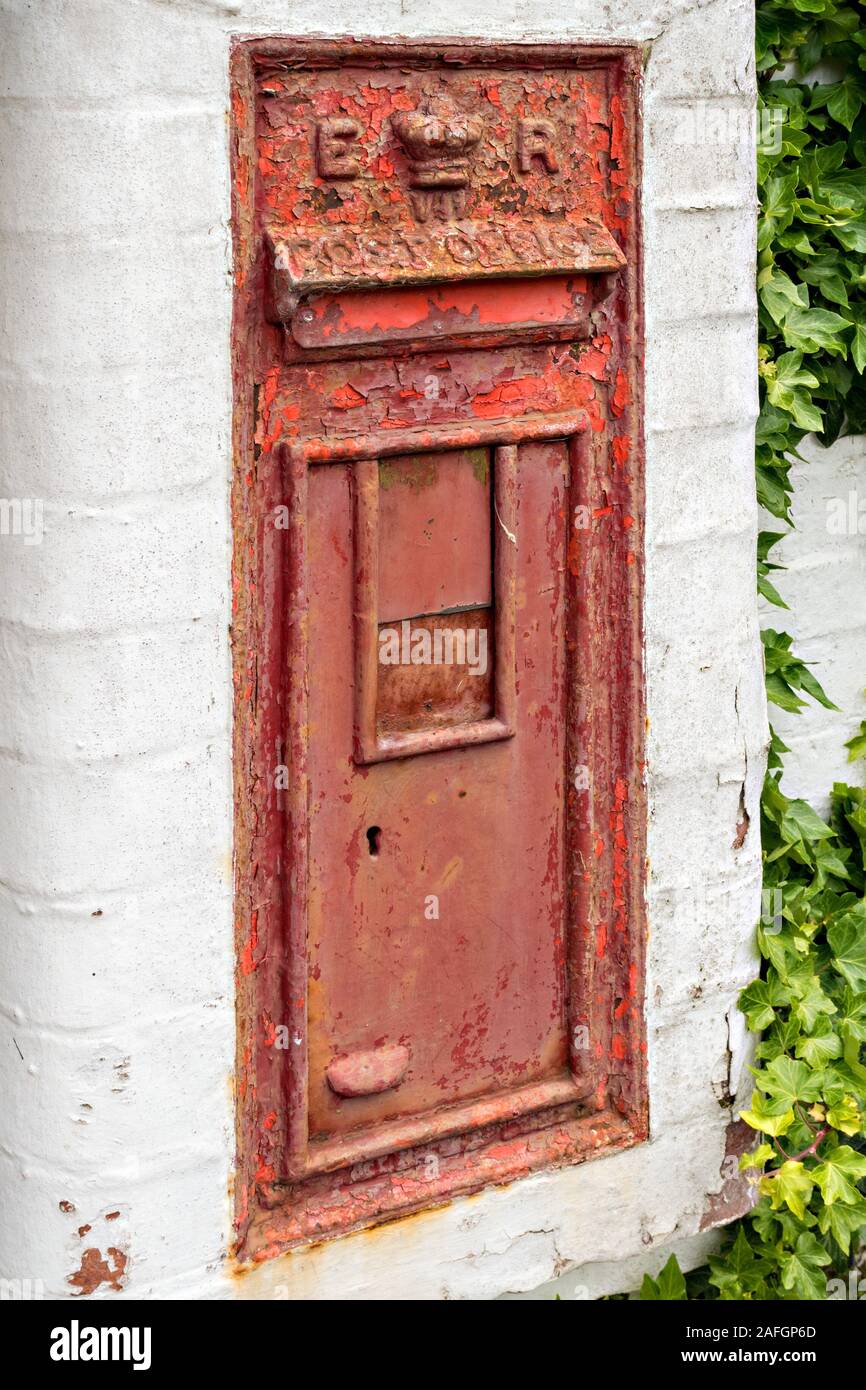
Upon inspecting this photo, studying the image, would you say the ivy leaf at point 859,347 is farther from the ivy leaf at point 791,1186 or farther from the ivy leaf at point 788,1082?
the ivy leaf at point 791,1186

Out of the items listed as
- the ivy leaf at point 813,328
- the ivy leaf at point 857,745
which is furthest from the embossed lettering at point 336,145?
the ivy leaf at point 857,745

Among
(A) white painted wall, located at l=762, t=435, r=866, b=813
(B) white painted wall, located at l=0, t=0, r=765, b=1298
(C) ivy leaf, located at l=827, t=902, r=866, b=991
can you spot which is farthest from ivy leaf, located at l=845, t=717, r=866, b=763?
(B) white painted wall, located at l=0, t=0, r=765, b=1298

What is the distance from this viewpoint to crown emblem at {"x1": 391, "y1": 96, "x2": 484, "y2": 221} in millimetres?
3135

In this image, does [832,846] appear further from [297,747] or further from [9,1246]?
[9,1246]

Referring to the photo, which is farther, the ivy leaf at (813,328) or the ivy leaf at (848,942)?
the ivy leaf at (848,942)

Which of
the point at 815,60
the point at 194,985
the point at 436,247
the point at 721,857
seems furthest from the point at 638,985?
the point at 815,60

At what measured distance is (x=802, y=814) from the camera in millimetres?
4191

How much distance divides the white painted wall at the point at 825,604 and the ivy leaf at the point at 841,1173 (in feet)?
2.88

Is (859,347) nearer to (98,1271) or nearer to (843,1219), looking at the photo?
(843,1219)

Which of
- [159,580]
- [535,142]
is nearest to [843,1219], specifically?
[159,580]

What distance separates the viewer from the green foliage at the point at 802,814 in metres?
3.87

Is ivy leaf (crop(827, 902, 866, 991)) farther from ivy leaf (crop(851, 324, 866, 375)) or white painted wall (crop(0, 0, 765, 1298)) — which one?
ivy leaf (crop(851, 324, 866, 375))

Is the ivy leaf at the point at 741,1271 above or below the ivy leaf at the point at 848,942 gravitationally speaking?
below

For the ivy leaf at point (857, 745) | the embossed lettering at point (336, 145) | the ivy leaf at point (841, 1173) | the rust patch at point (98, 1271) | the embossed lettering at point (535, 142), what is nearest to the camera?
Answer: the embossed lettering at point (336, 145)
